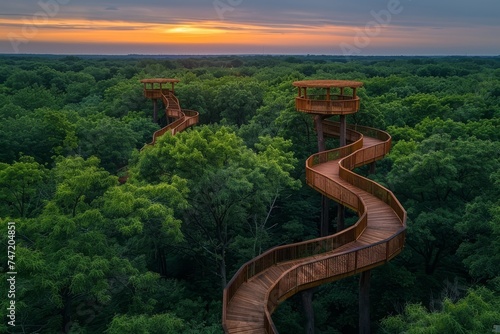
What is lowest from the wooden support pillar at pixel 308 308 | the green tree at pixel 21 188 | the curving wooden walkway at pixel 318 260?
the wooden support pillar at pixel 308 308

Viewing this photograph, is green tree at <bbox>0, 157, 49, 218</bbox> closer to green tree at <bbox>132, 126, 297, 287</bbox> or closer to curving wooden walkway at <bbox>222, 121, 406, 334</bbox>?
green tree at <bbox>132, 126, 297, 287</bbox>

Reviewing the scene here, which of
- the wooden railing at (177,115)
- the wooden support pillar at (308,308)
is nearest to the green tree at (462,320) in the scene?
the wooden support pillar at (308,308)

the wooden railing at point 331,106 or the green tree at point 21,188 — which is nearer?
the green tree at point 21,188

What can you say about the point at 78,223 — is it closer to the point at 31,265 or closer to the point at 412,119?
the point at 31,265

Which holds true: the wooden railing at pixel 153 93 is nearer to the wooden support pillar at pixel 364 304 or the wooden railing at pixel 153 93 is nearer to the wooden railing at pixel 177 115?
the wooden railing at pixel 177 115

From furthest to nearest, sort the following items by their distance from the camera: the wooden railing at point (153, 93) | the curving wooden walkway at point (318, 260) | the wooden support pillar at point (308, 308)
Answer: the wooden railing at point (153, 93) < the wooden support pillar at point (308, 308) < the curving wooden walkway at point (318, 260)

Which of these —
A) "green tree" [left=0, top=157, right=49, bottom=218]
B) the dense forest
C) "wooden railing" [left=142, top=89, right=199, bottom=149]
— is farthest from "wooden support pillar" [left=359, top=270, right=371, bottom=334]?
"wooden railing" [left=142, top=89, right=199, bottom=149]

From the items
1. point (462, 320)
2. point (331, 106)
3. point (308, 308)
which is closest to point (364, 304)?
point (308, 308)

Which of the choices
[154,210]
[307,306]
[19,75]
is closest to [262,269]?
[307,306]

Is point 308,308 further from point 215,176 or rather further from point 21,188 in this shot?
point 21,188
